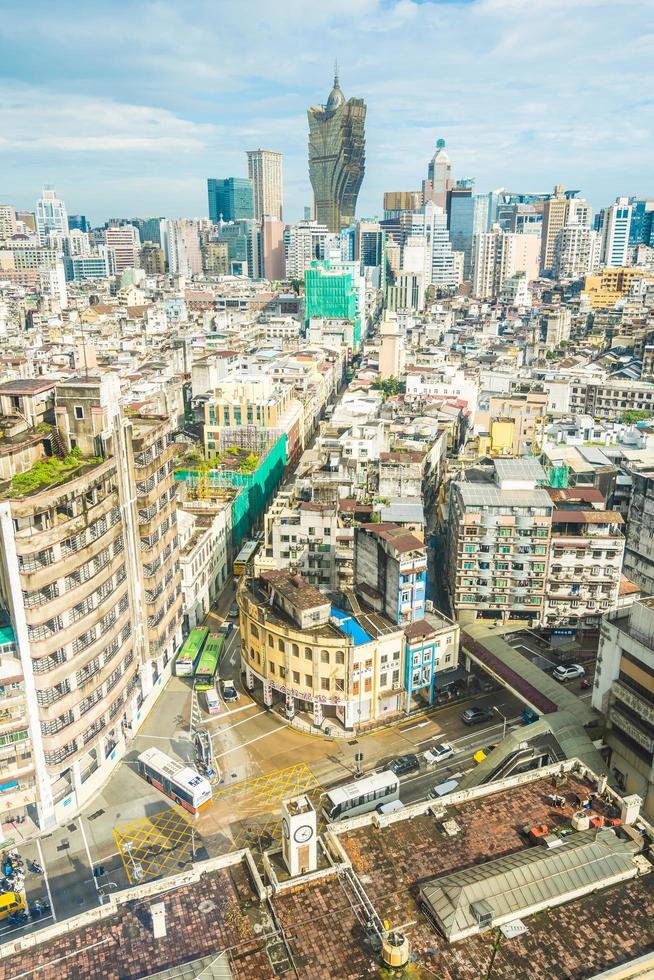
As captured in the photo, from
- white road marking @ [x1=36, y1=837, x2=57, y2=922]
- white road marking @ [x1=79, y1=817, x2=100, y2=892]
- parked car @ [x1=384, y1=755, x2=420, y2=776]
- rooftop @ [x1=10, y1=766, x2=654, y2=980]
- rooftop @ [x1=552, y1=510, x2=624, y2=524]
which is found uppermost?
rooftop @ [x1=552, y1=510, x2=624, y2=524]

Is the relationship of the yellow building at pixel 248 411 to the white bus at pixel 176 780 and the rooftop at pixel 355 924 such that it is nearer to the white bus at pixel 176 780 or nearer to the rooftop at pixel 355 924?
the white bus at pixel 176 780

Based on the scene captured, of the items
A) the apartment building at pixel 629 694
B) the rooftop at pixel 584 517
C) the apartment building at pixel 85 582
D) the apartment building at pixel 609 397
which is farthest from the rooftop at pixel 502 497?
the apartment building at pixel 609 397

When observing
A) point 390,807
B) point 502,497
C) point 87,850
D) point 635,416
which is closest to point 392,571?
point 502,497

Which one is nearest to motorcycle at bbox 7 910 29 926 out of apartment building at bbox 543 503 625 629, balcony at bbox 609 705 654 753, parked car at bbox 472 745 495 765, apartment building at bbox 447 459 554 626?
parked car at bbox 472 745 495 765

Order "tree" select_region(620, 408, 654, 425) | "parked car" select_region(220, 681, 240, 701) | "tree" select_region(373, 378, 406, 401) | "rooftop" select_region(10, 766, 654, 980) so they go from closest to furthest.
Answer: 1. "rooftop" select_region(10, 766, 654, 980)
2. "parked car" select_region(220, 681, 240, 701)
3. "tree" select_region(620, 408, 654, 425)
4. "tree" select_region(373, 378, 406, 401)

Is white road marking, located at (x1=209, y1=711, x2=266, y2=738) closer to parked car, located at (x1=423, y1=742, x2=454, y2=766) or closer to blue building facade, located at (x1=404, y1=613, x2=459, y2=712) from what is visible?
blue building facade, located at (x1=404, y1=613, x2=459, y2=712)

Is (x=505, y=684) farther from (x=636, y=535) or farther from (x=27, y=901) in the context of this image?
(x=27, y=901)

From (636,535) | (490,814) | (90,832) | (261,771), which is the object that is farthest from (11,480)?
(636,535)
